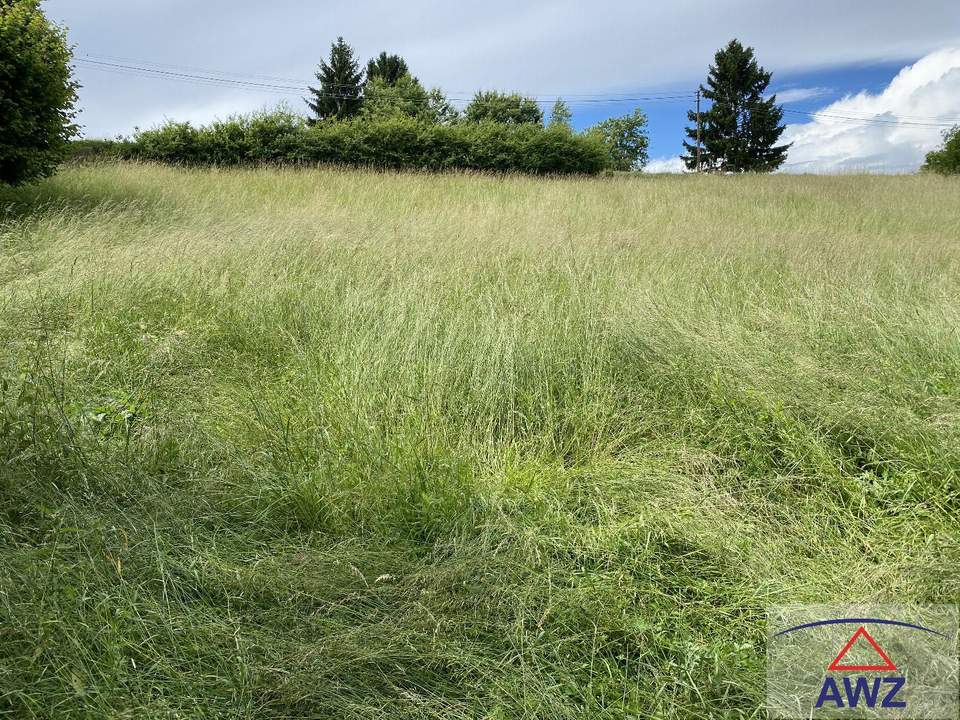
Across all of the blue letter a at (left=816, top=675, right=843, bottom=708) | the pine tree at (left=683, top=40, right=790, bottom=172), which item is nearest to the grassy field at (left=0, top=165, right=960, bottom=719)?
the blue letter a at (left=816, top=675, right=843, bottom=708)

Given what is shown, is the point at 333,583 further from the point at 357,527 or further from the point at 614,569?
the point at 614,569

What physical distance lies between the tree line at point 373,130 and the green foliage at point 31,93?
14 millimetres

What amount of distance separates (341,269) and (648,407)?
318 centimetres

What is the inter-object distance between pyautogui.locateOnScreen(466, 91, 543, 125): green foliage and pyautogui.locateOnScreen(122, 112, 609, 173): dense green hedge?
14575 millimetres

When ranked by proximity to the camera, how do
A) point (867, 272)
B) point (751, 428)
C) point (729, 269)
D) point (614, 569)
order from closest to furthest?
point (614, 569)
point (751, 428)
point (867, 272)
point (729, 269)

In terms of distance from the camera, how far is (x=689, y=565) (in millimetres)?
1995

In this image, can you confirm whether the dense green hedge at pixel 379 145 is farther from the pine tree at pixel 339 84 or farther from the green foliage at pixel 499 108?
the pine tree at pixel 339 84

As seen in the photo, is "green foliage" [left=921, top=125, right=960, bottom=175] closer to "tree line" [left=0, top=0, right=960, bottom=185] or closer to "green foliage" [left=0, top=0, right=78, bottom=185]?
"tree line" [left=0, top=0, right=960, bottom=185]

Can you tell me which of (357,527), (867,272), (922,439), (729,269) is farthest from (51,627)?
(867,272)

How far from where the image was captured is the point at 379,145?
1698cm

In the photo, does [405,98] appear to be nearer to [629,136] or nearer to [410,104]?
[410,104]

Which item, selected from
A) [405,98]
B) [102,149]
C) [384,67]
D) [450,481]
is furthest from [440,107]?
[450,481]

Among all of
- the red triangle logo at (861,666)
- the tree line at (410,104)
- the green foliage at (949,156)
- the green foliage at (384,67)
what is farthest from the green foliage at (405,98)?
the red triangle logo at (861,666)

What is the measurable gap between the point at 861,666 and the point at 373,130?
17.6 meters
